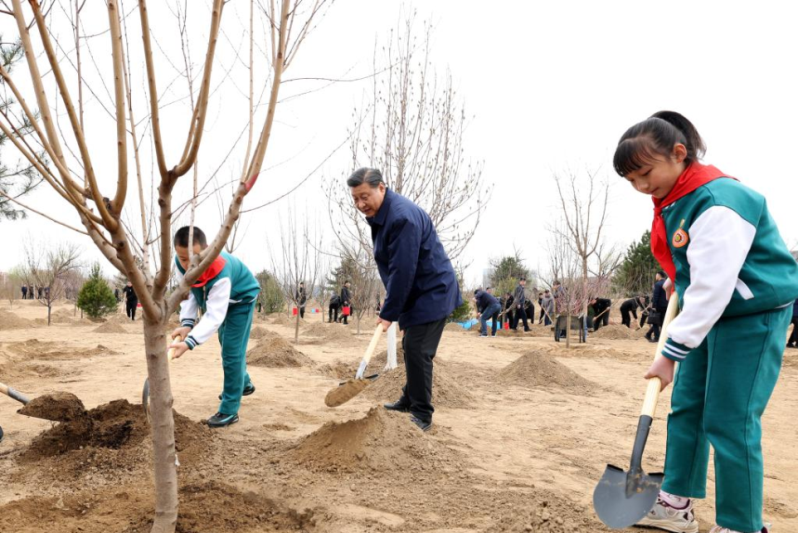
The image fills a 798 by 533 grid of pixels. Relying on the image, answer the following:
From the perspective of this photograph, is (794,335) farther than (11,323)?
No

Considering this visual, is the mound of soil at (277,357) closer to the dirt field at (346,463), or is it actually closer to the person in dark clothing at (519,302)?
the dirt field at (346,463)

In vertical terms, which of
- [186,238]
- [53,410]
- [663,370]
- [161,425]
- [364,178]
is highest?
[364,178]

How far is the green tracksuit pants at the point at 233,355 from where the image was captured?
4027 mm

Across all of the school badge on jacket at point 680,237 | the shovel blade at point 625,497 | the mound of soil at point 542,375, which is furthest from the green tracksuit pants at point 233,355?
the mound of soil at point 542,375

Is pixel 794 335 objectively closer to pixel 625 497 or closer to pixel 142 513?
pixel 625 497

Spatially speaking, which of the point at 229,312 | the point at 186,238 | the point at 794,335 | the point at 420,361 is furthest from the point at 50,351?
the point at 794,335

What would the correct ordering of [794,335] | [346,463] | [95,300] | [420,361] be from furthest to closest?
[95,300], [794,335], [420,361], [346,463]

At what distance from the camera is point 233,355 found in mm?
4043

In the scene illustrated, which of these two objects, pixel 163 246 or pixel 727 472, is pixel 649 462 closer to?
pixel 727 472

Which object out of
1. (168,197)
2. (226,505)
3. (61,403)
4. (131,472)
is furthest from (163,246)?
(61,403)

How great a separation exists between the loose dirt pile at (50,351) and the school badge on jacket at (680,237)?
364 inches

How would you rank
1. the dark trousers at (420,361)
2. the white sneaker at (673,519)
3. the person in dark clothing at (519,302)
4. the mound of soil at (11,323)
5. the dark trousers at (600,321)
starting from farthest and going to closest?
the dark trousers at (600,321), the person in dark clothing at (519,302), the mound of soil at (11,323), the dark trousers at (420,361), the white sneaker at (673,519)

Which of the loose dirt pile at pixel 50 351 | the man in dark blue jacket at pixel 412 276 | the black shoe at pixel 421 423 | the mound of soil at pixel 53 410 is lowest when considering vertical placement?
the loose dirt pile at pixel 50 351

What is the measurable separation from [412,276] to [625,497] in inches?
77.6
